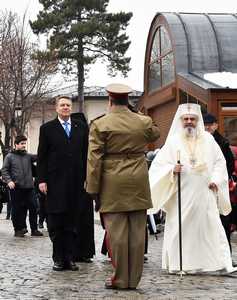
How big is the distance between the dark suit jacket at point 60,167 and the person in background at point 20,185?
16.9ft

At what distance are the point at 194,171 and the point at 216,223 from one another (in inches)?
25.3

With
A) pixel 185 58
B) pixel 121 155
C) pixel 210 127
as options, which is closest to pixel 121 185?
pixel 121 155

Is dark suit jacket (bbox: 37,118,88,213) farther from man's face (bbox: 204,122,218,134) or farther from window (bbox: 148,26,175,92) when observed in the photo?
window (bbox: 148,26,175,92)

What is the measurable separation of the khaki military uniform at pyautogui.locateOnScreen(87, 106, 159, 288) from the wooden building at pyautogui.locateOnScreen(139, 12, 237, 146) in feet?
42.0

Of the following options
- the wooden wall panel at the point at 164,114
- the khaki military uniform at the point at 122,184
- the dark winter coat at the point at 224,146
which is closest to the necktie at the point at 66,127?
the khaki military uniform at the point at 122,184

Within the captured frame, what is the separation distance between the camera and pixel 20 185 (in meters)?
14.3

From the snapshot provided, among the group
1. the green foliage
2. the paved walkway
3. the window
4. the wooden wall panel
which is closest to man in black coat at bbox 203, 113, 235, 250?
the paved walkway

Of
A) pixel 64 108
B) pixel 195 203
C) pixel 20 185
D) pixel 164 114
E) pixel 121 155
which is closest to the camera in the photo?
pixel 121 155

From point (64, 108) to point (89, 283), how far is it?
7.49 ft

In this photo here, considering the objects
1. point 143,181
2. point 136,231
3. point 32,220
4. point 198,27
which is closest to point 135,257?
point 136,231

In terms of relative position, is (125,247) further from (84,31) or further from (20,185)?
(84,31)

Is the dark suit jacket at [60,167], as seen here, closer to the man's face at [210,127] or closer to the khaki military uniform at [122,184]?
the khaki military uniform at [122,184]

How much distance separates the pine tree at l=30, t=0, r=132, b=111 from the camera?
52344mm

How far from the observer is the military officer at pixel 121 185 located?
24.5 feet
